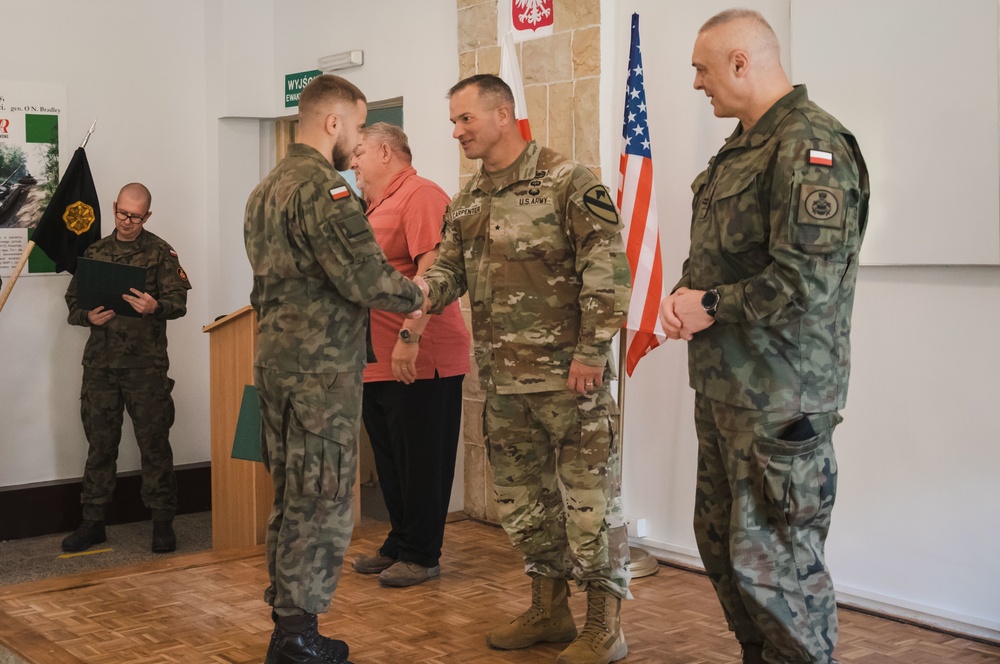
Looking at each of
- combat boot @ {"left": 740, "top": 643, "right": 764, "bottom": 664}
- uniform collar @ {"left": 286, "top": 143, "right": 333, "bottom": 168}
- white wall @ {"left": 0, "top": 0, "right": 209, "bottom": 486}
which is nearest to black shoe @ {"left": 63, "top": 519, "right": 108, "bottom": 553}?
white wall @ {"left": 0, "top": 0, "right": 209, "bottom": 486}

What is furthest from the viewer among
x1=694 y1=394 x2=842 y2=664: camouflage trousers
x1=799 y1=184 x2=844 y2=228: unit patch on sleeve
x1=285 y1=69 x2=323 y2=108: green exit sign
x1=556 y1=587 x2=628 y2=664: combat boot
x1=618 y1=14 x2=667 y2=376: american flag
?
x1=285 y1=69 x2=323 y2=108: green exit sign

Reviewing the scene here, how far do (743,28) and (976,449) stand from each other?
1677 millimetres

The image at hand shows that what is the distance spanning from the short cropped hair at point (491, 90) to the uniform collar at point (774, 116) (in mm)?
925

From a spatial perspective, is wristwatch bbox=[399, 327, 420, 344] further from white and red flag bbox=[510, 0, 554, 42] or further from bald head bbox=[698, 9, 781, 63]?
white and red flag bbox=[510, 0, 554, 42]

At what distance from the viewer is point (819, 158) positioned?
2.37m

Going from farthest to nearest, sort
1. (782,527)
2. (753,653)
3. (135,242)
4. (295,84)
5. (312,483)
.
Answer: (295,84), (135,242), (312,483), (753,653), (782,527)

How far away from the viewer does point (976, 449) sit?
3.35 meters

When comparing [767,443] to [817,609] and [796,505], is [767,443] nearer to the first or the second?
[796,505]

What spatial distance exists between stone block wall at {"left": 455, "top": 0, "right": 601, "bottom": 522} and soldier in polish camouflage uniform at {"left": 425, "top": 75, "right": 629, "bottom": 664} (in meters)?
1.30

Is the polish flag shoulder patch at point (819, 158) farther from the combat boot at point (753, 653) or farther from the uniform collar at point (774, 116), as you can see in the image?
the combat boot at point (753, 653)

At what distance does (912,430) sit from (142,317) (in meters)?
3.92

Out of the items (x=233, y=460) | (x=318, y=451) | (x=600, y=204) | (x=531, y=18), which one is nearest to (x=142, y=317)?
(x=233, y=460)

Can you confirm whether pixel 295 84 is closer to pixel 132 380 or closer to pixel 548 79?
pixel 132 380

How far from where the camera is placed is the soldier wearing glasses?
5582 mm
